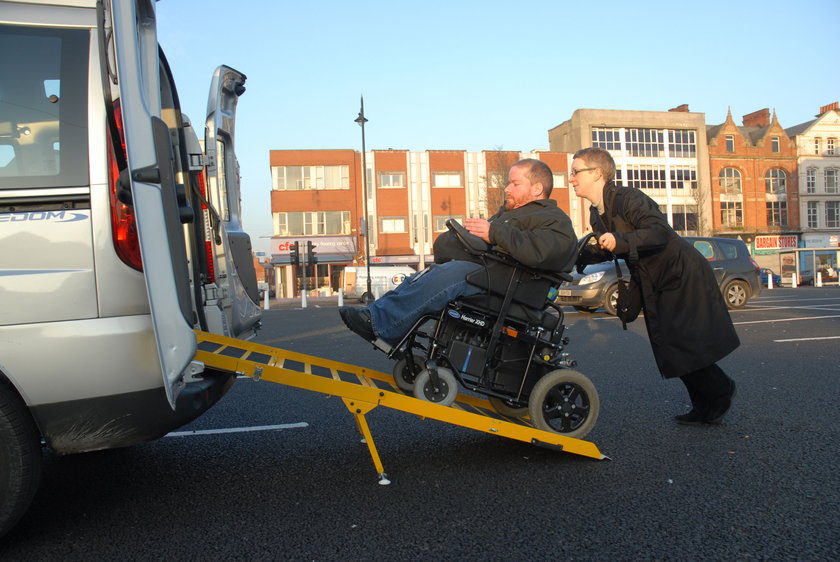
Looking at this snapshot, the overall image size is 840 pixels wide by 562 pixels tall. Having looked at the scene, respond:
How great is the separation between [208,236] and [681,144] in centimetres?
5726

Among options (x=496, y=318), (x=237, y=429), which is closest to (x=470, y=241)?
(x=496, y=318)

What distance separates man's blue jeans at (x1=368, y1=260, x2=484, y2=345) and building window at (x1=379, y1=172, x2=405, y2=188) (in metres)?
46.5

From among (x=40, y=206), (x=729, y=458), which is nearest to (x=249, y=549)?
(x=40, y=206)

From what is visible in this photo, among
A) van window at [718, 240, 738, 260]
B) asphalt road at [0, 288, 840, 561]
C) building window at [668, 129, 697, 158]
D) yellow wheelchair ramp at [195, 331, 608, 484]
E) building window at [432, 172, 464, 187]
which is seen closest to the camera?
asphalt road at [0, 288, 840, 561]

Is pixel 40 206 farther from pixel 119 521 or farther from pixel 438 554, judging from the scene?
pixel 438 554

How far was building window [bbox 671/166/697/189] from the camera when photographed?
176 ft

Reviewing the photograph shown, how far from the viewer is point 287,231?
47.1 m

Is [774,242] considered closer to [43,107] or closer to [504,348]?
[504,348]

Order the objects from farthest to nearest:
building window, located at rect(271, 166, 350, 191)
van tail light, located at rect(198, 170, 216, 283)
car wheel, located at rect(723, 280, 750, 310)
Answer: building window, located at rect(271, 166, 350, 191)
car wheel, located at rect(723, 280, 750, 310)
van tail light, located at rect(198, 170, 216, 283)

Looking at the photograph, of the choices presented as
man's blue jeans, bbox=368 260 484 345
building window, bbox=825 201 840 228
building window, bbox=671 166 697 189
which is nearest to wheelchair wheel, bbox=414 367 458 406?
man's blue jeans, bbox=368 260 484 345

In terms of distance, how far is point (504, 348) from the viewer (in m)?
3.51

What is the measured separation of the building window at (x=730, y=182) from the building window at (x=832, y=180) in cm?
859

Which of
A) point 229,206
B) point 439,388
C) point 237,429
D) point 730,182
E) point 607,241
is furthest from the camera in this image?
point 730,182

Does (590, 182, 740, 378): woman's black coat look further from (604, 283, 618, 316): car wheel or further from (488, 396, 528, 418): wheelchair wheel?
(604, 283, 618, 316): car wheel
